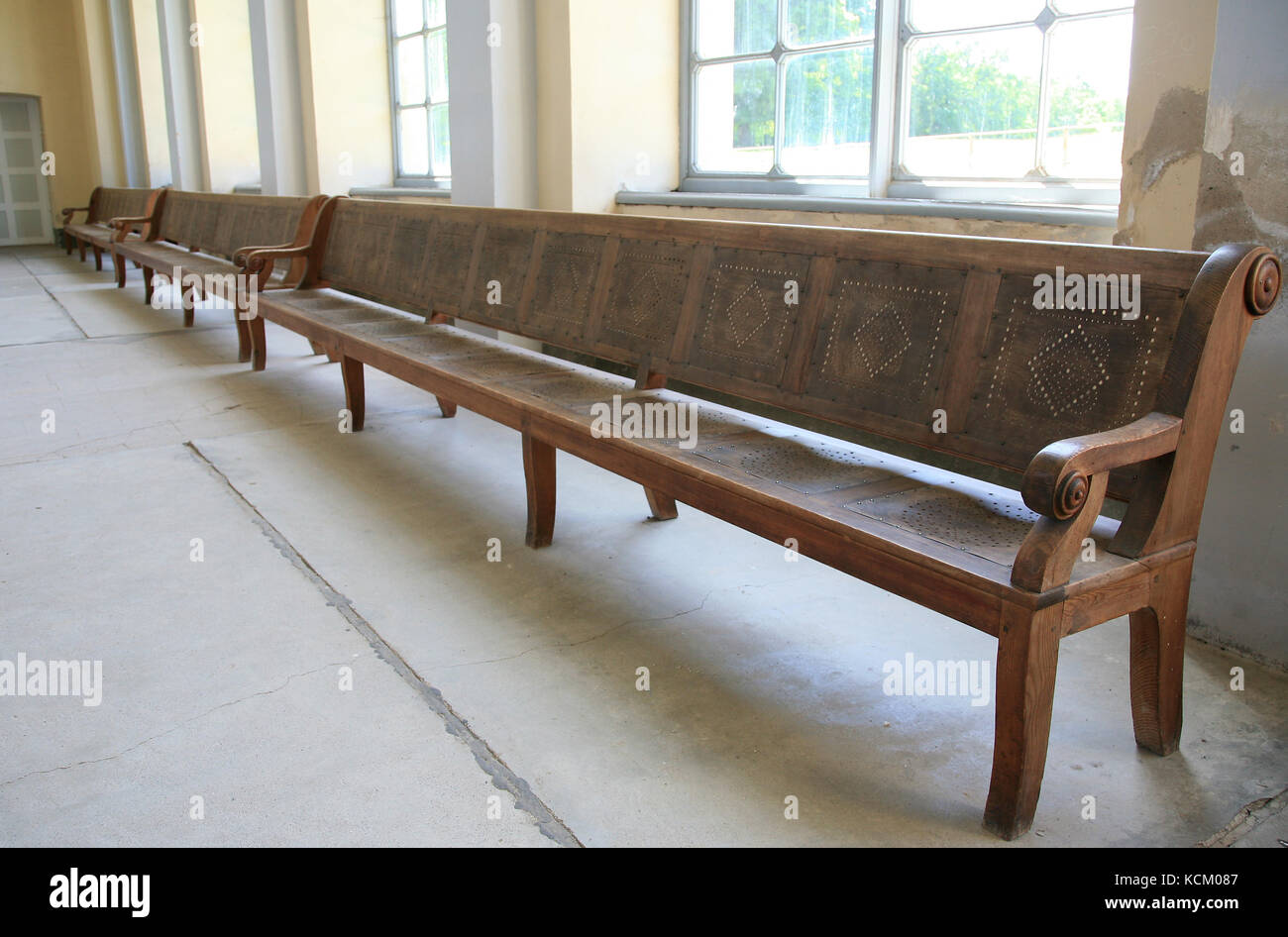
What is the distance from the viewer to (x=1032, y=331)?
2309 mm

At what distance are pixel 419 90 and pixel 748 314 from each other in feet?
23.6

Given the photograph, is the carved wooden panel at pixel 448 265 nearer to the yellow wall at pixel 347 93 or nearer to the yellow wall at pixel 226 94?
the yellow wall at pixel 347 93

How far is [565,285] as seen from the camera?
12.7 feet

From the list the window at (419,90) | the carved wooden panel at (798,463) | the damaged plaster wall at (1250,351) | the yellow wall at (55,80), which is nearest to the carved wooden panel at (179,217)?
the window at (419,90)

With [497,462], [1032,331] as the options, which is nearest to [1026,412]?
[1032,331]

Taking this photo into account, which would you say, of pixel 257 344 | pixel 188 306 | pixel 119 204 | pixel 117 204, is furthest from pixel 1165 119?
pixel 117 204

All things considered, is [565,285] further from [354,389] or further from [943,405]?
[943,405]

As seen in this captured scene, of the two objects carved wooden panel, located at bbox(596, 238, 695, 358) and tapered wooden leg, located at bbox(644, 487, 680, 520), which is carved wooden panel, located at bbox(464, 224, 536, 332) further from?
tapered wooden leg, located at bbox(644, 487, 680, 520)

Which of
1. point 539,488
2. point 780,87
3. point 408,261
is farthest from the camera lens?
point 780,87

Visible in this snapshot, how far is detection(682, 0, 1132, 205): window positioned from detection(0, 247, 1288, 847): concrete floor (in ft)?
6.26

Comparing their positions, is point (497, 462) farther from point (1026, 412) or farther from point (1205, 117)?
point (1205, 117)

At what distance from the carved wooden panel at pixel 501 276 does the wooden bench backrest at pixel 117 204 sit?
25.3 feet

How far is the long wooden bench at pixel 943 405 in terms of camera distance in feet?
6.33

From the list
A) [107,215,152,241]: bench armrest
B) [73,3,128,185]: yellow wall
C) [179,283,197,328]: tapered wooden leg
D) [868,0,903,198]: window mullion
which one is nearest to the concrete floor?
[868,0,903,198]: window mullion
